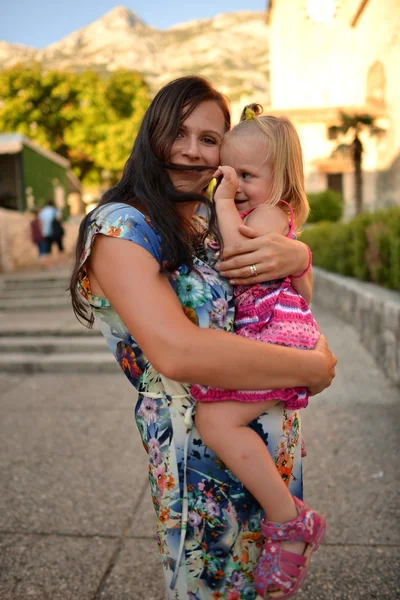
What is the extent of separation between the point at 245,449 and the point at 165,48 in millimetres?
178391

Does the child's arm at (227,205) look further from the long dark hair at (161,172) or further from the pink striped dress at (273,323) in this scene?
the pink striped dress at (273,323)

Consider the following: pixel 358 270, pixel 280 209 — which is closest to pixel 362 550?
pixel 280 209

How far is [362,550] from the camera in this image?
258 cm

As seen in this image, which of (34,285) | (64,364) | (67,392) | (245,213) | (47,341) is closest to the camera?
(245,213)

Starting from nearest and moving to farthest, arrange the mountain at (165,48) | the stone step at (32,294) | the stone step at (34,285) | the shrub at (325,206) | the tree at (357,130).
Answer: the stone step at (32,294) → the stone step at (34,285) → the shrub at (325,206) → the tree at (357,130) → the mountain at (165,48)

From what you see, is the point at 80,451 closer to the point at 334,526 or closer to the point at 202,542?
the point at 334,526

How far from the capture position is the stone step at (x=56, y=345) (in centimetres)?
669

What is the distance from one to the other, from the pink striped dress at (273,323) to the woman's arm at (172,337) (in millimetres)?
70

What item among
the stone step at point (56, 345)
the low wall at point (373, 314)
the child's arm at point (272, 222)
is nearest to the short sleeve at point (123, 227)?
the child's arm at point (272, 222)

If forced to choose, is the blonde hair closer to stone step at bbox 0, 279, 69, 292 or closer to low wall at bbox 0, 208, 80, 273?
stone step at bbox 0, 279, 69, 292

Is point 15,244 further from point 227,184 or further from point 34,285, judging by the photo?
point 227,184

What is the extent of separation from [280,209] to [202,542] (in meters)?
0.97

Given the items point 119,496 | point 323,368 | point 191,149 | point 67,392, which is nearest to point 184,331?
point 323,368

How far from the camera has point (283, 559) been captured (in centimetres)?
138
